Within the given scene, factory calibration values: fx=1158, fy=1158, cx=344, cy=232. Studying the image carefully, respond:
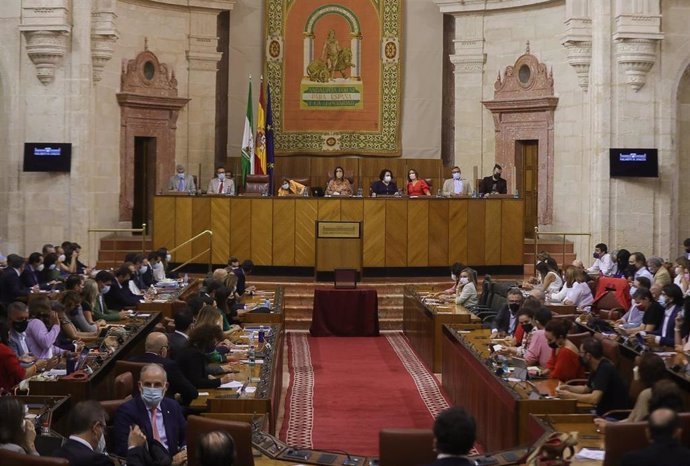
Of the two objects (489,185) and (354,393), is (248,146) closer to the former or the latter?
(489,185)

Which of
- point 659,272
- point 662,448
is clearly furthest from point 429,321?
point 662,448

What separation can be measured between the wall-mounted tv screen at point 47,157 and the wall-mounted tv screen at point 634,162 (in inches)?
359

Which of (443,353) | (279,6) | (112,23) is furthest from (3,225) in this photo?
(443,353)

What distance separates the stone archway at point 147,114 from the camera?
2214 centimetres

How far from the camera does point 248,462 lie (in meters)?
6.41

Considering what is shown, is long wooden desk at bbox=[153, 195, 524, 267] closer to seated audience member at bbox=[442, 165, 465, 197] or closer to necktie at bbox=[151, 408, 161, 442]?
seated audience member at bbox=[442, 165, 465, 197]

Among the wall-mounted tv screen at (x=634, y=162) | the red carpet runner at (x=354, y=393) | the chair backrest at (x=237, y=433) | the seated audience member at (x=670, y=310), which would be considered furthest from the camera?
the wall-mounted tv screen at (x=634, y=162)

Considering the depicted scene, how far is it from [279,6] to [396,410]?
46.7 feet

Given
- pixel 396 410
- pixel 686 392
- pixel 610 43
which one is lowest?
pixel 396 410

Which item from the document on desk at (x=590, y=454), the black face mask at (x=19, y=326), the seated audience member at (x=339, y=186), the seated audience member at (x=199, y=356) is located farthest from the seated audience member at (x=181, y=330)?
the seated audience member at (x=339, y=186)

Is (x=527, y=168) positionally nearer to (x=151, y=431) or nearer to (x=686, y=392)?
(x=686, y=392)

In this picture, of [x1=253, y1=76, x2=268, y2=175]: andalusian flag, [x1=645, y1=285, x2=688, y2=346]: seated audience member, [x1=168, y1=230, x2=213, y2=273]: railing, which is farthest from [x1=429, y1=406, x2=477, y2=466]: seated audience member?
[x1=253, y1=76, x2=268, y2=175]: andalusian flag

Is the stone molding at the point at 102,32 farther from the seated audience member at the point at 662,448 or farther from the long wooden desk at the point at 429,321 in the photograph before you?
the seated audience member at the point at 662,448

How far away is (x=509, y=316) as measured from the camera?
41.2ft
